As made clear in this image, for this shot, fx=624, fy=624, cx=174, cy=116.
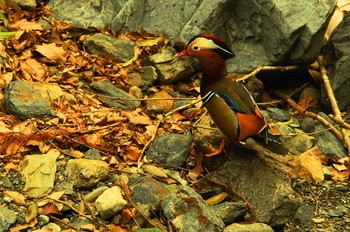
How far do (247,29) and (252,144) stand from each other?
1.87 meters

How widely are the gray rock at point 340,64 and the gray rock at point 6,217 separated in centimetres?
338

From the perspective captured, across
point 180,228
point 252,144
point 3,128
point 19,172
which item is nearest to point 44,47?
point 3,128

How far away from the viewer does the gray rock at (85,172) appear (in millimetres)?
3910

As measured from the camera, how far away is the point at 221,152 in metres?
4.40

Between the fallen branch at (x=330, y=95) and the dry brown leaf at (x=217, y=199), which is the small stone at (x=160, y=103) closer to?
the dry brown leaf at (x=217, y=199)

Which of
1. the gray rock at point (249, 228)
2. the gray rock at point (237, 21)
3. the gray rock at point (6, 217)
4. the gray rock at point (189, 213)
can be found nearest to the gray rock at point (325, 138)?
the gray rock at point (237, 21)

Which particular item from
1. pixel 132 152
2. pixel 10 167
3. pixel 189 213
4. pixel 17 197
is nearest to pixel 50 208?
pixel 17 197

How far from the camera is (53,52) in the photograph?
5414 mm

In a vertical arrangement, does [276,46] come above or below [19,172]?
above

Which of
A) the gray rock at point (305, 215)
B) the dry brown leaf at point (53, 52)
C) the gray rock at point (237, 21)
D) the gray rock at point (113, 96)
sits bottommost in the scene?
the gray rock at point (305, 215)

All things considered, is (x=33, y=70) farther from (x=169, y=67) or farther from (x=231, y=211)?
(x=231, y=211)

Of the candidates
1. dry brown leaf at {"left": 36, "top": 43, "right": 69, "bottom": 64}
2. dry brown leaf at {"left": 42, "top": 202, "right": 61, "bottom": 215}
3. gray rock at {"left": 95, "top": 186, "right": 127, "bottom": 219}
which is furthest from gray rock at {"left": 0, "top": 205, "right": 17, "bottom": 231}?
dry brown leaf at {"left": 36, "top": 43, "right": 69, "bottom": 64}

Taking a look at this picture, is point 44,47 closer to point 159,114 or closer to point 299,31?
point 159,114

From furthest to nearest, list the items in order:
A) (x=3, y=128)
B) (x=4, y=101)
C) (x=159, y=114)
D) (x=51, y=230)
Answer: (x=159, y=114)
(x=4, y=101)
(x=3, y=128)
(x=51, y=230)
